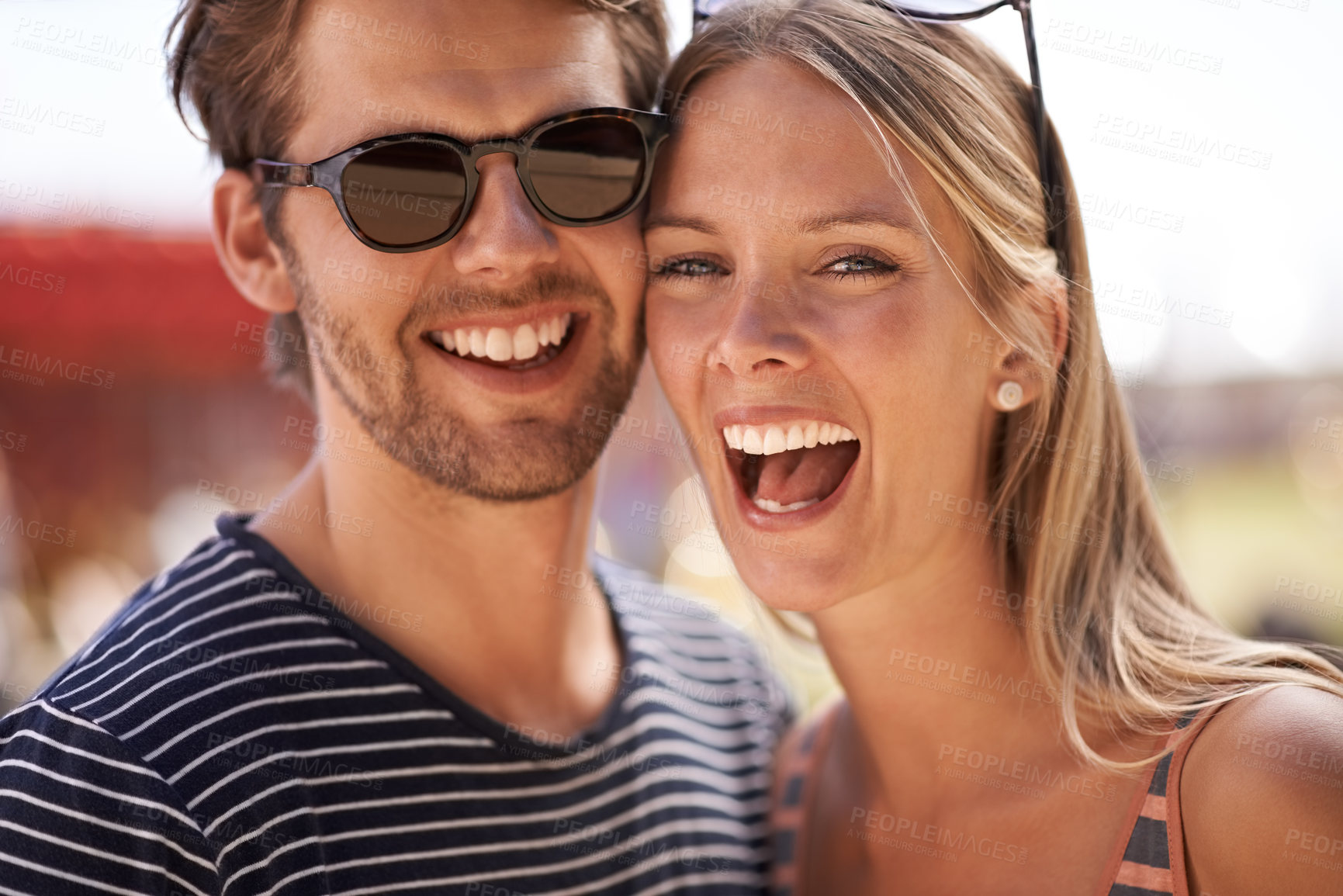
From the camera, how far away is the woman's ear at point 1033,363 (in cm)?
183

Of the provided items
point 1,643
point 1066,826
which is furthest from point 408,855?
point 1,643

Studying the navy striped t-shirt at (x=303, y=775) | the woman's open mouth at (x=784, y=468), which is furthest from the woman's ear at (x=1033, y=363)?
the navy striped t-shirt at (x=303, y=775)

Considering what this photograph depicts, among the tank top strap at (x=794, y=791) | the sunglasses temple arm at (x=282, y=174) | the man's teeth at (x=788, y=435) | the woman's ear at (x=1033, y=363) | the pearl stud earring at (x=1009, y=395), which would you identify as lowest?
the tank top strap at (x=794, y=791)

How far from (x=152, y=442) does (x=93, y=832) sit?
443 centimetres

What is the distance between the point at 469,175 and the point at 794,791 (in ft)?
5.14

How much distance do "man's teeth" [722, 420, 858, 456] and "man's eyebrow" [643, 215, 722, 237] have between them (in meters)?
0.38

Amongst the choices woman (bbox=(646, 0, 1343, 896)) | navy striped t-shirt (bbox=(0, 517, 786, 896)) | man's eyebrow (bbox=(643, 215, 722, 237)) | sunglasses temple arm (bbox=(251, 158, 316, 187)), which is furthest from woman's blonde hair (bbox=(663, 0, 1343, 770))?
navy striped t-shirt (bbox=(0, 517, 786, 896))

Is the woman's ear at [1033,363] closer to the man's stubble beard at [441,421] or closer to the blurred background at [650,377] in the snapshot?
the blurred background at [650,377]

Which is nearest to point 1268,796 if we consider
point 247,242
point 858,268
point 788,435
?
point 788,435

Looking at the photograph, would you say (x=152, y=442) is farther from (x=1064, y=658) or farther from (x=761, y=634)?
(x=1064, y=658)

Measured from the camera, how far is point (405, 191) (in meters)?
1.81

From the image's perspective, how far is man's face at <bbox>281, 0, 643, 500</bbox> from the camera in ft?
6.04

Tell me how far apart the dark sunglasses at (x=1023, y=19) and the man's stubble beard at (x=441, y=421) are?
0.82 m

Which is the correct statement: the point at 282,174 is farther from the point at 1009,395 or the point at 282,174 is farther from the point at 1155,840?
the point at 1155,840
